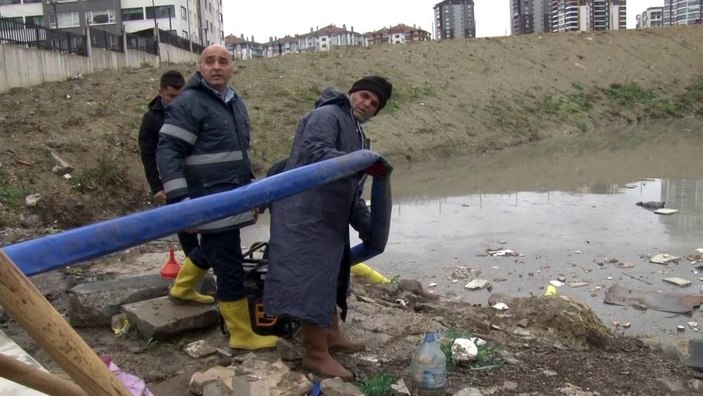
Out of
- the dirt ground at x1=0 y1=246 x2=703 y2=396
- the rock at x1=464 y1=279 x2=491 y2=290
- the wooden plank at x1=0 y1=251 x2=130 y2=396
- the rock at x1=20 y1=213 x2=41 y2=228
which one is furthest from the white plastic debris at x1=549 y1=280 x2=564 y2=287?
the rock at x1=20 y1=213 x2=41 y2=228

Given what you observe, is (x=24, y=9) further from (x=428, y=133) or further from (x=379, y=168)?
(x=379, y=168)

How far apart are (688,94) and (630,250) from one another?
26.2 metres

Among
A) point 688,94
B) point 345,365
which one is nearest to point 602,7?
point 688,94

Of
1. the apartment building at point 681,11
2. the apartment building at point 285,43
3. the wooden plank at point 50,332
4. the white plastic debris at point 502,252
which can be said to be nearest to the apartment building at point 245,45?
the apartment building at point 285,43

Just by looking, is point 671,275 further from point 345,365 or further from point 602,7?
point 602,7

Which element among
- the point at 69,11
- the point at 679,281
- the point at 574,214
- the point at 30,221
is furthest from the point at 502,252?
the point at 69,11

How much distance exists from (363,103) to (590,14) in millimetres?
79400

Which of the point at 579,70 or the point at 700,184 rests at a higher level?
the point at 579,70

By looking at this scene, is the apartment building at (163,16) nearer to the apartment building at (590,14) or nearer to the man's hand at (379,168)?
the apartment building at (590,14)

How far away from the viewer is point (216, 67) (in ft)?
11.9

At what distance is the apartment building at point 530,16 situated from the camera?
83312mm

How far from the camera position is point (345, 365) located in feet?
11.9

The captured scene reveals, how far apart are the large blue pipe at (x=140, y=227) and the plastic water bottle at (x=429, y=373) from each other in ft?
4.26

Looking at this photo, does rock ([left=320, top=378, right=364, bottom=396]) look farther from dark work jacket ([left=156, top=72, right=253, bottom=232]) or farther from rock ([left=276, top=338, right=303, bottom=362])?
dark work jacket ([left=156, top=72, right=253, bottom=232])
